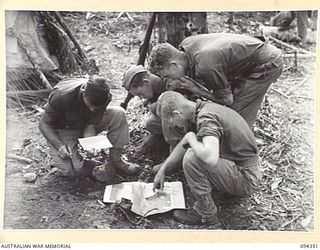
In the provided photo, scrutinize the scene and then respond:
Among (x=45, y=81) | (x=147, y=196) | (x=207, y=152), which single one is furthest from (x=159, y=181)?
(x=45, y=81)

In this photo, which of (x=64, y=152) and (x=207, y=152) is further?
(x=64, y=152)

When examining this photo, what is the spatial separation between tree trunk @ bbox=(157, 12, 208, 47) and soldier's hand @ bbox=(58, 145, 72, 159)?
1.13 ft

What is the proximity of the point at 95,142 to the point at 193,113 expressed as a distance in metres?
0.24

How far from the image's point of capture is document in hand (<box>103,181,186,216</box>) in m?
1.43

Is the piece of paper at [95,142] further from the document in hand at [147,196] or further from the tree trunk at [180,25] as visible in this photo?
the tree trunk at [180,25]

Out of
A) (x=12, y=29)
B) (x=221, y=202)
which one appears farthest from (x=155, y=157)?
Result: (x=12, y=29)

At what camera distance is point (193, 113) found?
141 centimetres

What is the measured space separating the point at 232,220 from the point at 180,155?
19 cm

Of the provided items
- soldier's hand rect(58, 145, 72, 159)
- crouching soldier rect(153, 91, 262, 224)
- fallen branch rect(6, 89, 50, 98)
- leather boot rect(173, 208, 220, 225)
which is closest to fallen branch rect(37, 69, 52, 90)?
fallen branch rect(6, 89, 50, 98)

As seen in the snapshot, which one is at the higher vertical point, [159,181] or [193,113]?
[193,113]

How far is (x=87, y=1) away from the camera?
1.47m

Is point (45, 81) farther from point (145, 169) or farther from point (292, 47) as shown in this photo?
point (292, 47)

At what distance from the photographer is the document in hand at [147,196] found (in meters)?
1.43

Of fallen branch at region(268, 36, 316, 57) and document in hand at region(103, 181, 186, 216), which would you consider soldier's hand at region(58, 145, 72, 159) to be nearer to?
document in hand at region(103, 181, 186, 216)
